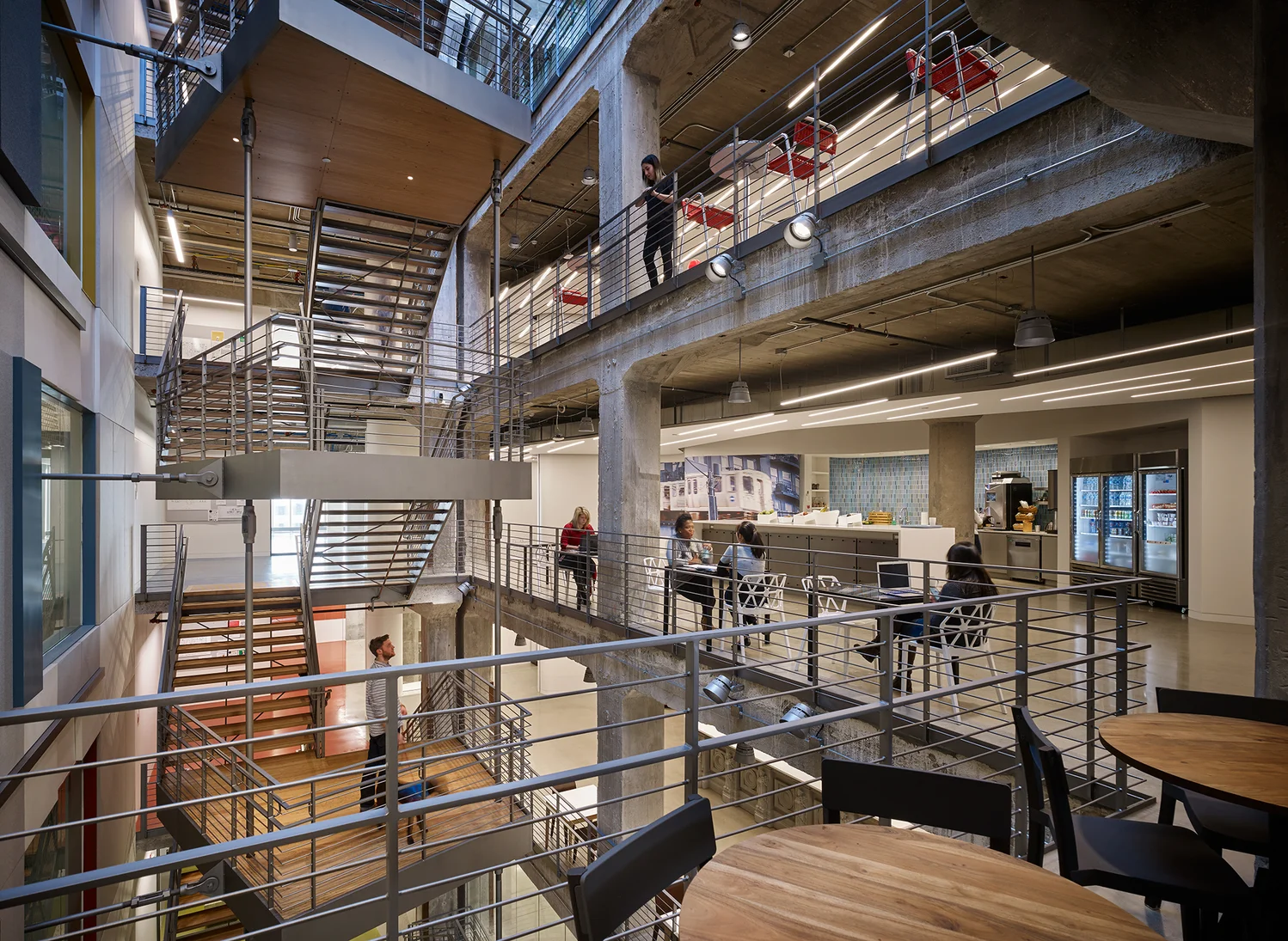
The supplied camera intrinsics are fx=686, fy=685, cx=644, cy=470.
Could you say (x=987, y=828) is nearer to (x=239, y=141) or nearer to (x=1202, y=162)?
(x=1202, y=162)

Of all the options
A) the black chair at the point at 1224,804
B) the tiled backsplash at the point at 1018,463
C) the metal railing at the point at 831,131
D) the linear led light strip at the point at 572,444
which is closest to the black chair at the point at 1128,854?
the black chair at the point at 1224,804

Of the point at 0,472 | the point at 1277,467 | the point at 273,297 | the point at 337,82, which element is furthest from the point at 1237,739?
the point at 273,297

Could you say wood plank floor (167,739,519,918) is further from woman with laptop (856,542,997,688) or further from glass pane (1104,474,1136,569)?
glass pane (1104,474,1136,569)

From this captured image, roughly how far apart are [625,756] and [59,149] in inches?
285

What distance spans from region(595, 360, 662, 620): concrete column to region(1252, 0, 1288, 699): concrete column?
5.59 metres

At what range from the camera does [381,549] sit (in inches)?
411

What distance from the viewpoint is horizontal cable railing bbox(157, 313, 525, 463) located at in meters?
5.13

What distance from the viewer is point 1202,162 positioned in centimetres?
329

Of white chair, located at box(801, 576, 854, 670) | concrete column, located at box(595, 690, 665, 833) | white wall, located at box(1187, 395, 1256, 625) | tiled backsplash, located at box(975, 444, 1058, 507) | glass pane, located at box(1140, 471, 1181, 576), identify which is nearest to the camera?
white chair, located at box(801, 576, 854, 670)

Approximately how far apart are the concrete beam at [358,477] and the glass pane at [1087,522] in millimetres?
10253

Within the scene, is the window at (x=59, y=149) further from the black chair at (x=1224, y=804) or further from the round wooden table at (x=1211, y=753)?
the black chair at (x=1224, y=804)

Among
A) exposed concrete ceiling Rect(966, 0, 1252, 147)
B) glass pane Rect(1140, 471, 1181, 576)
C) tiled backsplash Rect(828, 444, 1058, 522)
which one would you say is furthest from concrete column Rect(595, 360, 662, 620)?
tiled backsplash Rect(828, 444, 1058, 522)

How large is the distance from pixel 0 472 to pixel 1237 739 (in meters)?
5.19

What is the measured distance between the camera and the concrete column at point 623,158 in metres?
8.10
